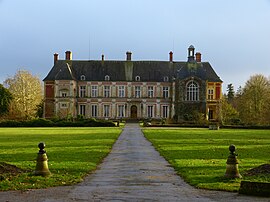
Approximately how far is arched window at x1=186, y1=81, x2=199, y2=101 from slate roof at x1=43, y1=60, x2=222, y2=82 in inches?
172

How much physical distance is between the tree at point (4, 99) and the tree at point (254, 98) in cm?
3859

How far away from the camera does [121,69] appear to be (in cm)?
8006

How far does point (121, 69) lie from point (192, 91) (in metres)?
14.1

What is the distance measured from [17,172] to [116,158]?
5.99 meters

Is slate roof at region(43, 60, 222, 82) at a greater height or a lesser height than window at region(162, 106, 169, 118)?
greater

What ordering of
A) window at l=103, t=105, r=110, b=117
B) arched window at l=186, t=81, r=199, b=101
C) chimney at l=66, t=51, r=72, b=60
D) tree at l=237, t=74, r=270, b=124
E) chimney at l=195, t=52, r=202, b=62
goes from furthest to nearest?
chimney at l=195, t=52, r=202, b=62
chimney at l=66, t=51, r=72, b=60
window at l=103, t=105, r=110, b=117
arched window at l=186, t=81, r=199, b=101
tree at l=237, t=74, r=270, b=124

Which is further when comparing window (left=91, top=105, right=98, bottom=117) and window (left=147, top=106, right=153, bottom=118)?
window (left=147, top=106, right=153, bottom=118)

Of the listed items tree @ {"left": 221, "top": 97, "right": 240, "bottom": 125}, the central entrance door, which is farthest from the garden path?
the central entrance door

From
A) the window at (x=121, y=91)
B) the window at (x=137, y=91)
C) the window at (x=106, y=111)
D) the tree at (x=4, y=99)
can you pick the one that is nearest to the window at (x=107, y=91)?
the window at (x=121, y=91)

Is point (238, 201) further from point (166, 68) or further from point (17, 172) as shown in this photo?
point (166, 68)

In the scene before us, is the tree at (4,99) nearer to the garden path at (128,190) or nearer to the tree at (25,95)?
the tree at (25,95)

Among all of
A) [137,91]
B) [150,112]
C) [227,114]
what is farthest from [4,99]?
[227,114]

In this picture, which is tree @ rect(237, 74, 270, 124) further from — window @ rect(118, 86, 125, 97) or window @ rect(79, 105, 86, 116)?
window @ rect(79, 105, 86, 116)

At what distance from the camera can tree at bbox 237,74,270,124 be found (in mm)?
66469
